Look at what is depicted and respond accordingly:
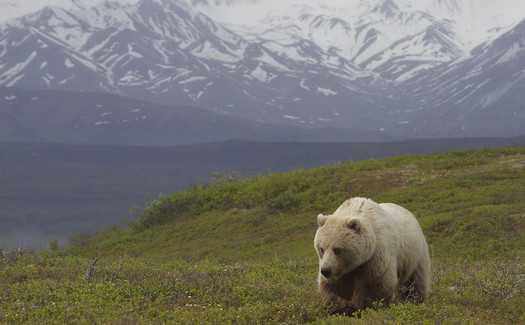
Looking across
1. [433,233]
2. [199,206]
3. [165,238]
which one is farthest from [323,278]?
[199,206]

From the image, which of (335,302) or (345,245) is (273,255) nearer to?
(335,302)

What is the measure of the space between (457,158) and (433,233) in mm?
12875

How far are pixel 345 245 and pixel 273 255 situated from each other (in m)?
17.1

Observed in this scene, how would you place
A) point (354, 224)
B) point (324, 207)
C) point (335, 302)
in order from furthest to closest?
point (324, 207), point (335, 302), point (354, 224)

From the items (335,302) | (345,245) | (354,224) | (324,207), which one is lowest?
(324,207)

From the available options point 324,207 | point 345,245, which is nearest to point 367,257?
point 345,245

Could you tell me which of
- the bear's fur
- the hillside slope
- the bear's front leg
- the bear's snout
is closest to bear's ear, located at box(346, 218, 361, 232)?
the bear's fur

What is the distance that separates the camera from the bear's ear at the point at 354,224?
812 cm

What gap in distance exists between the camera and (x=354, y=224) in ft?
26.7

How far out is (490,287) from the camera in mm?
10484

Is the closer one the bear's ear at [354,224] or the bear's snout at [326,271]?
the bear's snout at [326,271]

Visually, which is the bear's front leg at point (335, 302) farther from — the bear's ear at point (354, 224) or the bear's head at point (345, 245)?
the bear's ear at point (354, 224)

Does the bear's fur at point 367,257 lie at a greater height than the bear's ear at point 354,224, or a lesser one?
lesser

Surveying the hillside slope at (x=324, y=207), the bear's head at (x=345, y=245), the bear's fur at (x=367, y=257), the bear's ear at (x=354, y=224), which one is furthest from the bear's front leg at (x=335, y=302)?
the hillside slope at (x=324, y=207)
